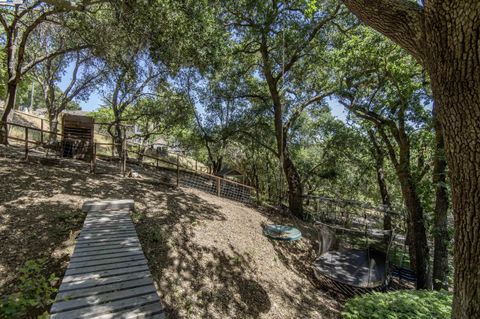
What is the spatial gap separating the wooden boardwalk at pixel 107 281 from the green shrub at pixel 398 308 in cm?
243

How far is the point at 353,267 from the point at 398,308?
392cm

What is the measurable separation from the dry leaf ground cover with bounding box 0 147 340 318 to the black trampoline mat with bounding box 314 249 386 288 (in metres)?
0.53

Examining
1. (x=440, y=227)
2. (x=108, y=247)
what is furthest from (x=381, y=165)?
(x=108, y=247)

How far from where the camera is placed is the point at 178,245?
5148mm

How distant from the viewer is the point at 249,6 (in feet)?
27.5

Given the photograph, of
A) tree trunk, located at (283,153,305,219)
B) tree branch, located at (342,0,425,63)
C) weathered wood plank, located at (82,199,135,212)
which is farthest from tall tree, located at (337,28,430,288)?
weathered wood plank, located at (82,199,135,212)

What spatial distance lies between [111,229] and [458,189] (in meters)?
4.88

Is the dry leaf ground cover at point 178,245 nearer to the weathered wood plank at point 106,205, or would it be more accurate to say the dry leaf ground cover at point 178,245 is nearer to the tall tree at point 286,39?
the weathered wood plank at point 106,205

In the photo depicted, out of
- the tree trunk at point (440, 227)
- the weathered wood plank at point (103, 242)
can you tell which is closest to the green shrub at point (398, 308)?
the tree trunk at point (440, 227)

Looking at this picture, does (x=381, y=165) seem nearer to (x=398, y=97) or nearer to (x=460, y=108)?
(x=398, y=97)

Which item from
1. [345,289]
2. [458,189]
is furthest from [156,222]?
[458,189]

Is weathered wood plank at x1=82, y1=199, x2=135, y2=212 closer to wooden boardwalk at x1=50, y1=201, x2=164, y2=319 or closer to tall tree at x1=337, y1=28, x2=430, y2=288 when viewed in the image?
wooden boardwalk at x1=50, y1=201, x2=164, y2=319

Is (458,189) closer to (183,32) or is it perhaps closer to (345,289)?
(345,289)

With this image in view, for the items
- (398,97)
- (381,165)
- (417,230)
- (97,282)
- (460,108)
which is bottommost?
(417,230)
